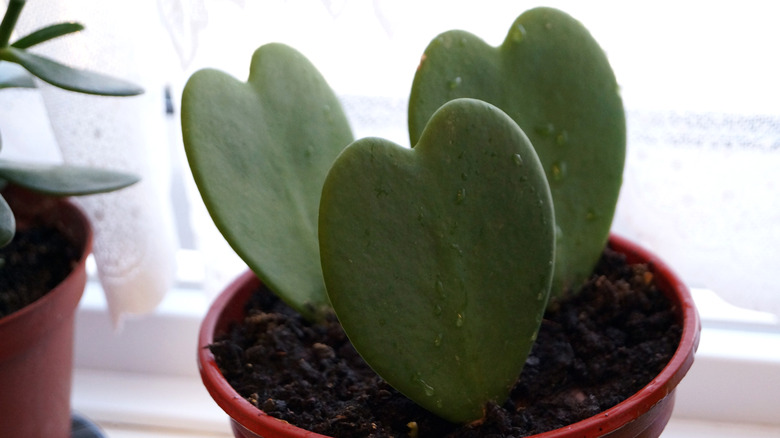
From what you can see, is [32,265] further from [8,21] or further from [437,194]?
[437,194]

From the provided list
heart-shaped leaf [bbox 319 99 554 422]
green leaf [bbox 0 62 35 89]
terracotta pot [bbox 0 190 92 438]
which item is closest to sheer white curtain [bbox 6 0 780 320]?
green leaf [bbox 0 62 35 89]

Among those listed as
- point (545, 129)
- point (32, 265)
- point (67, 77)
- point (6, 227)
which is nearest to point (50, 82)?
point (67, 77)

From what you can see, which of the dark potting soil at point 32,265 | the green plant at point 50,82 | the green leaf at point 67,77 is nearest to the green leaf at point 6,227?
the green plant at point 50,82

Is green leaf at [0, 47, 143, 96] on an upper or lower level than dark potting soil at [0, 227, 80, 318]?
upper

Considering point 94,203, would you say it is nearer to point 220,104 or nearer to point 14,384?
point 14,384

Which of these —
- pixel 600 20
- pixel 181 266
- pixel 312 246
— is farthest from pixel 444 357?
pixel 181 266

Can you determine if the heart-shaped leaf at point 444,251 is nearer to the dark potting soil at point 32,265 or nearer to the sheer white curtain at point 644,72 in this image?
the sheer white curtain at point 644,72

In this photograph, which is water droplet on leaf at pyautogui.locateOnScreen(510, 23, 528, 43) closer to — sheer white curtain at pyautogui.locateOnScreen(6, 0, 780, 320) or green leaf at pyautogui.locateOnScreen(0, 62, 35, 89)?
sheer white curtain at pyautogui.locateOnScreen(6, 0, 780, 320)
